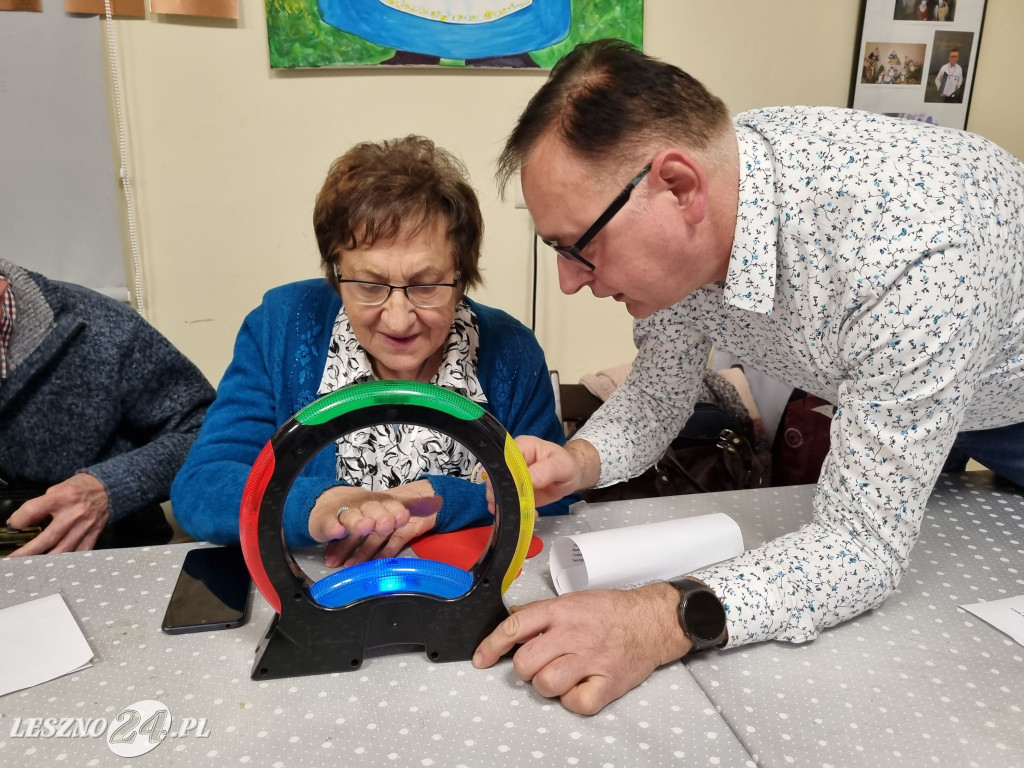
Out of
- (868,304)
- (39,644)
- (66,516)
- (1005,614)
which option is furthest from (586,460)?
(66,516)

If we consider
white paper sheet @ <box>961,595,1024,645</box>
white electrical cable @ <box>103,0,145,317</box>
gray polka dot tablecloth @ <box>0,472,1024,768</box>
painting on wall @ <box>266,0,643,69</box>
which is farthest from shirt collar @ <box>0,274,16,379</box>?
white paper sheet @ <box>961,595,1024,645</box>

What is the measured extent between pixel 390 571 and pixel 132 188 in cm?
186

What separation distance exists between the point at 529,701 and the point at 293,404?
70cm

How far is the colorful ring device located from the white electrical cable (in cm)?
178

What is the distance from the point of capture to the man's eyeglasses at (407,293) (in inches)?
49.1

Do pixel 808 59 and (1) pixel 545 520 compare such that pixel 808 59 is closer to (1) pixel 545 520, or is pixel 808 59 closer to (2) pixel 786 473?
(2) pixel 786 473

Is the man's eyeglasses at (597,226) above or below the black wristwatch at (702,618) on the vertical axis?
above

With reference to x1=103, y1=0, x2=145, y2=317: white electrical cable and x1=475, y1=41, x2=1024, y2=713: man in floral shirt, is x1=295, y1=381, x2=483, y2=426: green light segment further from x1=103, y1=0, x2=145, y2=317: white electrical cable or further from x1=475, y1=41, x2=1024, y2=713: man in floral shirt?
x1=103, y1=0, x2=145, y2=317: white electrical cable

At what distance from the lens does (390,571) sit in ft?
3.02

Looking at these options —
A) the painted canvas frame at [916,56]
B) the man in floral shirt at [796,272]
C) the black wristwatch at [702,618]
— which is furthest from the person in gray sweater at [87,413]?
the painted canvas frame at [916,56]

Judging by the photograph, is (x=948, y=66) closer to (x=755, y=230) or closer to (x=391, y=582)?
(x=755, y=230)

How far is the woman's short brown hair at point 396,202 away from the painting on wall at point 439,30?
1122 mm

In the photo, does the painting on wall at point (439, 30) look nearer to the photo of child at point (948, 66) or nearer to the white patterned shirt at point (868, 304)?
the photo of child at point (948, 66)

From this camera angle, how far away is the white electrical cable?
7.02 ft
